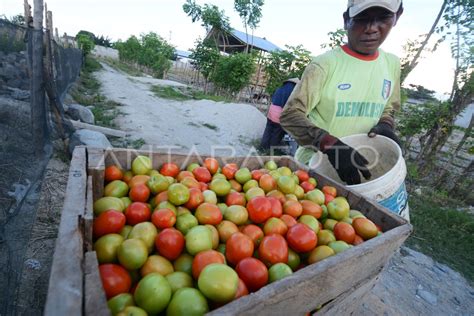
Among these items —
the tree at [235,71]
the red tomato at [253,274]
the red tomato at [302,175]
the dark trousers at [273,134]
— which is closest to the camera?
the red tomato at [253,274]

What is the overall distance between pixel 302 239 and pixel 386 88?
1.82 meters

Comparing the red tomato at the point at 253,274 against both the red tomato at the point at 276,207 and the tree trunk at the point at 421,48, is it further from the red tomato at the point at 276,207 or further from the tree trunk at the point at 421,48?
the tree trunk at the point at 421,48

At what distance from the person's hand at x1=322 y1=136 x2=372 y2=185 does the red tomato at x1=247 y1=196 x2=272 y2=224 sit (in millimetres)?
706

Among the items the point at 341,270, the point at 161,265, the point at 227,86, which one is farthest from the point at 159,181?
the point at 227,86

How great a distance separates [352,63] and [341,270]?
5.65ft

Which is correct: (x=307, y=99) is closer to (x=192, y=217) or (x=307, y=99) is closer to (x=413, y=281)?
(x=192, y=217)

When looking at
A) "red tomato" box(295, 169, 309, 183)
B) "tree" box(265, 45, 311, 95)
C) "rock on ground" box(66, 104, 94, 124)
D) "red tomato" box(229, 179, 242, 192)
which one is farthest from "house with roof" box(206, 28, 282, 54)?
"red tomato" box(229, 179, 242, 192)

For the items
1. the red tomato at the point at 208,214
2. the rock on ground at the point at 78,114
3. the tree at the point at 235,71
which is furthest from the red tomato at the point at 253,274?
the tree at the point at 235,71

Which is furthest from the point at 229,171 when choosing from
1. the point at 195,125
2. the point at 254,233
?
the point at 195,125

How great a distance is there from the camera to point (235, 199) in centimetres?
168

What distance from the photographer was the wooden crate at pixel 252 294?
77cm

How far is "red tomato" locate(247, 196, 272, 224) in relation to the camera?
1522 mm

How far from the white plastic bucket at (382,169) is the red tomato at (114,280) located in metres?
1.46

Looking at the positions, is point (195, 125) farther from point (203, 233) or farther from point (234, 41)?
point (234, 41)
